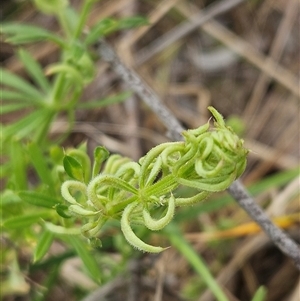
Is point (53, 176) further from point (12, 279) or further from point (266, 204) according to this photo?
point (266, 204)

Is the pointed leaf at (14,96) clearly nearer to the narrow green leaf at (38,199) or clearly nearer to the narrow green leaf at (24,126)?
the narrow green leaf at (24,126)

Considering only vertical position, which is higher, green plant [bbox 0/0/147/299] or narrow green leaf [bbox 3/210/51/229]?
green plant [bbox 0/0/147/299]

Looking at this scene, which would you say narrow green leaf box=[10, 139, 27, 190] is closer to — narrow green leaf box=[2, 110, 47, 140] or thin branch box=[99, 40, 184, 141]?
narrow green leaf box=[2, 110, 47, 140]

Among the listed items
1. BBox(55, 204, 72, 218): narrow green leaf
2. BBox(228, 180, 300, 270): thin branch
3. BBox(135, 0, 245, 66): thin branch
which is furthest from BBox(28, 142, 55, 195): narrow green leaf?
BBox(135, 0, 245, 66): thin branch

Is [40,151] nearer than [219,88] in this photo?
Yes

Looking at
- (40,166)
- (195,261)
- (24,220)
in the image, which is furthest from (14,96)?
(195,261)

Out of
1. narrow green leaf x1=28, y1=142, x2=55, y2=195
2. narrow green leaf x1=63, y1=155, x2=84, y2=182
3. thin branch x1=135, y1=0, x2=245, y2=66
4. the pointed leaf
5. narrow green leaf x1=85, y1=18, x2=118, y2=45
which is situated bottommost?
narrow green leaf x1=63, y1=155, x2=84, y2=182

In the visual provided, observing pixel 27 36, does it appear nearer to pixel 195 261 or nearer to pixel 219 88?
pixel 195 261
